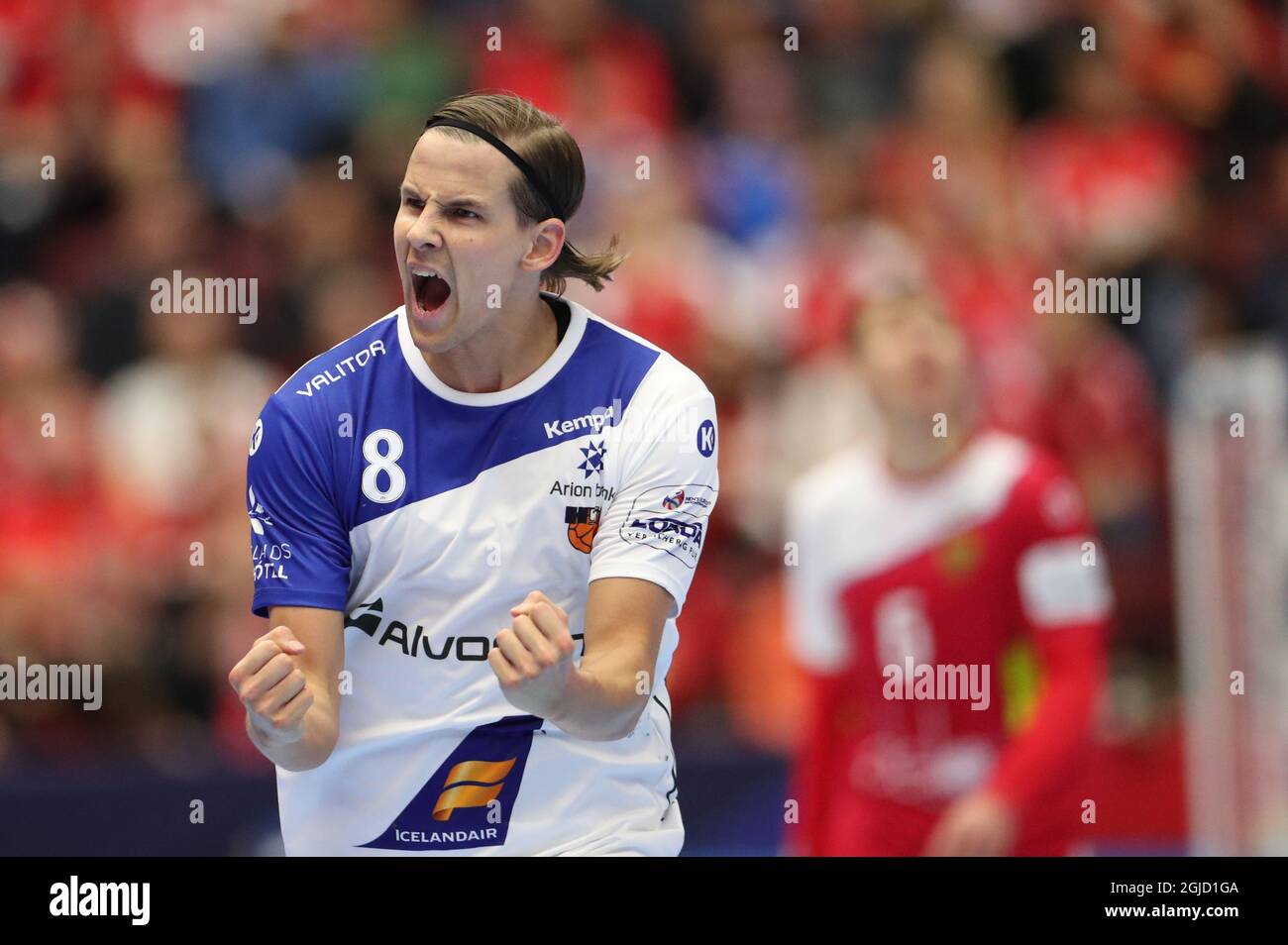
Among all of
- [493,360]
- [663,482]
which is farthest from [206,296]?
[663,482]

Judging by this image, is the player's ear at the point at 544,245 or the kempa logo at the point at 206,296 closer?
the player's ear at the point at 544,245

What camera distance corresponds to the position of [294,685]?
3.79 meters

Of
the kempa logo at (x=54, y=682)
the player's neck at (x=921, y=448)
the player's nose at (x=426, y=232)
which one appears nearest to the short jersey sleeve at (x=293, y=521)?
the player's nose at (x=426, y=232)

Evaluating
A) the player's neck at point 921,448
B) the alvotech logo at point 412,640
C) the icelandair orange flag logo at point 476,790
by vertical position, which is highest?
the player's neck at point 921,448

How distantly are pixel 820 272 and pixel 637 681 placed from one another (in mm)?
5501

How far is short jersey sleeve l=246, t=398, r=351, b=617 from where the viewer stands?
411 cm

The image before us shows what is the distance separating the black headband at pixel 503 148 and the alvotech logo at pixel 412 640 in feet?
3.20

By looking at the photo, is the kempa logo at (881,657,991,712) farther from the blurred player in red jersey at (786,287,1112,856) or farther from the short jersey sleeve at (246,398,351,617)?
the short jersey sleeve at (246,398,351,617)

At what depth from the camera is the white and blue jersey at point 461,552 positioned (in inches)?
165

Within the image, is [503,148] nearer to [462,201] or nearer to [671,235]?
[462,201]

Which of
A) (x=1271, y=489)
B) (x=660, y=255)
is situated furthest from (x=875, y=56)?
(x=1271, y=489)
